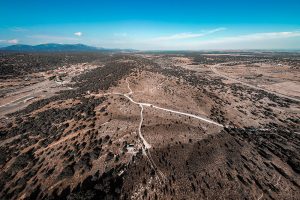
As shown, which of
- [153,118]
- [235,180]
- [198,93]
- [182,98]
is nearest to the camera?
[235,180]

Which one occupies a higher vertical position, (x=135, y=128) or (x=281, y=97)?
(x=135, y=128)

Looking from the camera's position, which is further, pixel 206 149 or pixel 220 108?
pixel 220 108

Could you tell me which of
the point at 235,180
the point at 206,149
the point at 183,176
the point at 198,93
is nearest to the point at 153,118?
the point at 206,149

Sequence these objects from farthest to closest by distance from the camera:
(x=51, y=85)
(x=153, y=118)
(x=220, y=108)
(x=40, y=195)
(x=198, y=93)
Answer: (x=51, y=85) → (x=198, y=93) → (x=220, y=108) → (x=153, y=118) → (x=40, y=195)

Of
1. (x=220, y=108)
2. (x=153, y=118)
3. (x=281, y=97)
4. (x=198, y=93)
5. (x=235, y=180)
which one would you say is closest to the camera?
(x=235, y=180)

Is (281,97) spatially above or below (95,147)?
below

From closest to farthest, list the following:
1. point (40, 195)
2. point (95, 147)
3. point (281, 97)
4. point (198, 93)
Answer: point (40, 195) → point (95, 147) → point (198, 93) → point (281, 97)

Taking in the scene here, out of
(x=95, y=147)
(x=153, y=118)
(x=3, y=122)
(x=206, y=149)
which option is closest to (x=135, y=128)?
(x=153, y=118)

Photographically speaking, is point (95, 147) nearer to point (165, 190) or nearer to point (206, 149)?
point (165, 190)

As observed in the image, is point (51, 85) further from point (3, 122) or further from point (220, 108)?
point (220, 108)
